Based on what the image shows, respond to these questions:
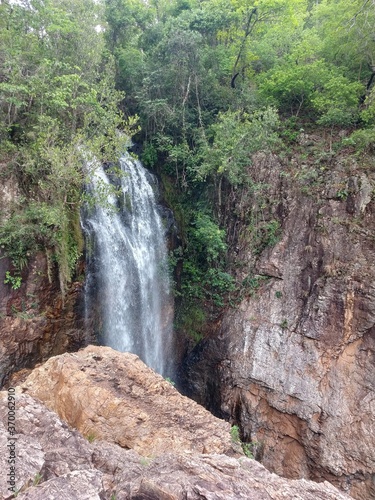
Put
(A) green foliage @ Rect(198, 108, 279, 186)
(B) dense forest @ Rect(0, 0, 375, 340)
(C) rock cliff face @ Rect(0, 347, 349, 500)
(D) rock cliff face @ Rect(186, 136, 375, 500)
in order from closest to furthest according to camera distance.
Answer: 1. (C) rock cliff face @ Rect(0, 347, 349, 500)
2. (B) dense forest @ Rect(0, 0, 375, 340)
3. (D) rock cliff face @ Rect(186, 136, 375, 500)
4. (A) green foliage @ Rect(198, 108, 279, 186)

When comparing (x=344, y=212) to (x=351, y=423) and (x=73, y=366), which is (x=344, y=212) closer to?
(x=351, y=423)

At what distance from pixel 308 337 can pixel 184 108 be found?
9665 mm

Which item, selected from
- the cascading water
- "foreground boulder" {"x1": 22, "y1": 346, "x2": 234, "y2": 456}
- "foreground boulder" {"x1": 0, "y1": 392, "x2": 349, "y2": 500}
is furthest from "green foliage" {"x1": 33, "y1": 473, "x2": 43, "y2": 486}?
the cascading water

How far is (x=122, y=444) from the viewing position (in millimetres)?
5258

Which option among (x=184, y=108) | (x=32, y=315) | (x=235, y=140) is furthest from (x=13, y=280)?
(x=184, y=108)

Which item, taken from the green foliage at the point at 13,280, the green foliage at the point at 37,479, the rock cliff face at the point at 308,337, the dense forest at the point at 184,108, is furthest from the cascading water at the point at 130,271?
the green foliage at the point at 37,479

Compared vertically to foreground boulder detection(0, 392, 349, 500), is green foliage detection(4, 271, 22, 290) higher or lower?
higher

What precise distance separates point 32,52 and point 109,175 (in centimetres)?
416

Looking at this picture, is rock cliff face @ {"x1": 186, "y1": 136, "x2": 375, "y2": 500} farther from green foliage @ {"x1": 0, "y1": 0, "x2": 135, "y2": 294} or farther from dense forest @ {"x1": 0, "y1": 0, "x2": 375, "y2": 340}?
green foliage @ {"x1": 0, "y1": 0, "x2": 135, "y2": 294}

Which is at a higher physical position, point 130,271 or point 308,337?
point 130,271

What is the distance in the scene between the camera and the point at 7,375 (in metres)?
8.30

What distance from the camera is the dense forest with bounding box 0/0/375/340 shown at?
8758 mm

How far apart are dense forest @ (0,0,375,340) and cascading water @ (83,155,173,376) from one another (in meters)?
0.77

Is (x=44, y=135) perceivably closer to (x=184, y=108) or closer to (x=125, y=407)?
(x=184, y=108)
